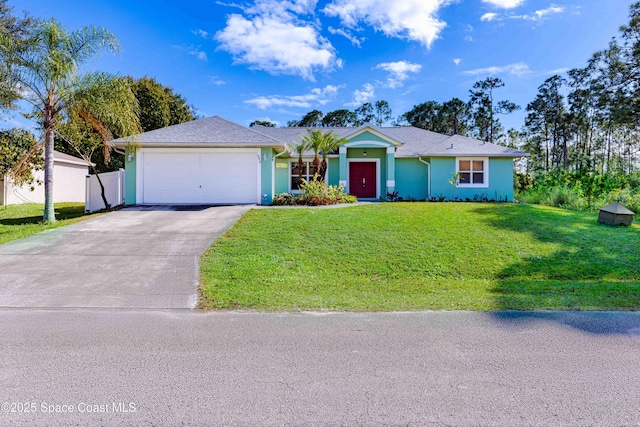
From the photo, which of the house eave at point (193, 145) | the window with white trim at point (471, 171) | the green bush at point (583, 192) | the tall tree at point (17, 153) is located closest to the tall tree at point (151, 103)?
the tall tree at point (17, 153)

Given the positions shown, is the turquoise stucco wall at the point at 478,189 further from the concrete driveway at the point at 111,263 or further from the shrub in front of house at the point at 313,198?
the concrete driveway at the point at 111,263

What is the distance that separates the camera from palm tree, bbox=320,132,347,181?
1705cm

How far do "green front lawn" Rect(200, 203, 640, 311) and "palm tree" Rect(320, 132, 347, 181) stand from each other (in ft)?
18.5

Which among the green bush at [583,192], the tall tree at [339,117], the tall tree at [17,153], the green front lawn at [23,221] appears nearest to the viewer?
the green front lawn at [23,221]

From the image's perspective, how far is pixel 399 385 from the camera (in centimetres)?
310

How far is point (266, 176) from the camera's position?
1562 cm

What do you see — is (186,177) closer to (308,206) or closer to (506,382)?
(308,206)

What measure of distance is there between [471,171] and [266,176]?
10.9 meters

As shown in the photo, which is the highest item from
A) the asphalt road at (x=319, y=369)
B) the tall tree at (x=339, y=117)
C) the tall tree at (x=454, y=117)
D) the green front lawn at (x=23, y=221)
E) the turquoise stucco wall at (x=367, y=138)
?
the tall tree at (x=339, y=117)

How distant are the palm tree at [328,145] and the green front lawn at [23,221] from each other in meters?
10.2

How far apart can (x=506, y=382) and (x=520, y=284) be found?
4464 millimetres

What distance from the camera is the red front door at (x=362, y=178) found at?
19531mm

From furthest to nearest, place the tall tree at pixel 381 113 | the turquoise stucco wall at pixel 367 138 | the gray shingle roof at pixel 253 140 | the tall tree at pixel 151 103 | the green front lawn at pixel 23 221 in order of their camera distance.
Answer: the tall tree at pixel 381 113, the tall tree at pixel 151 103, the turquoise stucco wall at pixel 367 138, the gray shingle roof at pixel 253 140, the green front lawn at pixel 23 221

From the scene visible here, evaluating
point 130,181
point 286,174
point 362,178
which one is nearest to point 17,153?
point 130,181
